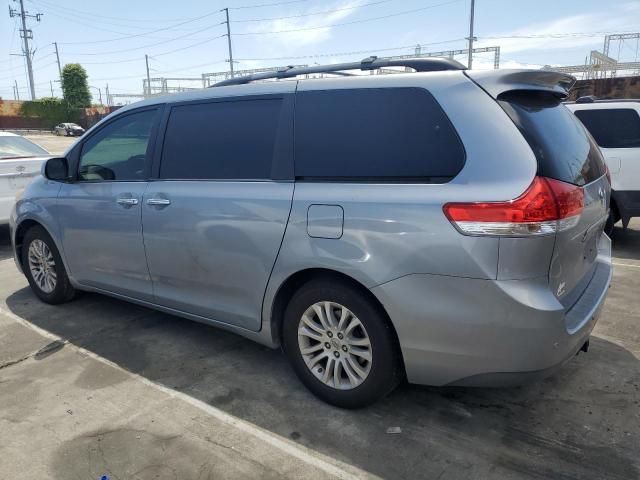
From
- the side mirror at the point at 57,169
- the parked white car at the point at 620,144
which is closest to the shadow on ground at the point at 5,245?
the side mirror at the point at 57,169

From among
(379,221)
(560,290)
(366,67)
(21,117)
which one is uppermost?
(21,117)

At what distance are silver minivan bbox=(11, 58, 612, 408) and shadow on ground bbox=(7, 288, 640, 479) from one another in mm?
258

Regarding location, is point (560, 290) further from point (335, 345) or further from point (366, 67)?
point (366, 67)

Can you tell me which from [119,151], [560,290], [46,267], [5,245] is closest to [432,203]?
[560,290]

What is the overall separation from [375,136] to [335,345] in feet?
3.81

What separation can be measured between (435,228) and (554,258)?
1.85 feet

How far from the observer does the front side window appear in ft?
12.7

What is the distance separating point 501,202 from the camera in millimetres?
2318

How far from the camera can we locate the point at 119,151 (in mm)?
4078

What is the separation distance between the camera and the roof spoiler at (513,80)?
2562 mm

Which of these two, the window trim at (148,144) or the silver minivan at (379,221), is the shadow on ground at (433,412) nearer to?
the silver minivan at (379,221)

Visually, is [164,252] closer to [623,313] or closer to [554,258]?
[554,258]

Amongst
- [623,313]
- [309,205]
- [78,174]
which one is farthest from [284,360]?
[623,313]

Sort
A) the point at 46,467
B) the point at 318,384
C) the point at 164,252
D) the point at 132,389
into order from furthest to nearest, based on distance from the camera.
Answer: the point at 164,252, the point at 132,389, the point at 318,384, the point at 46,467
